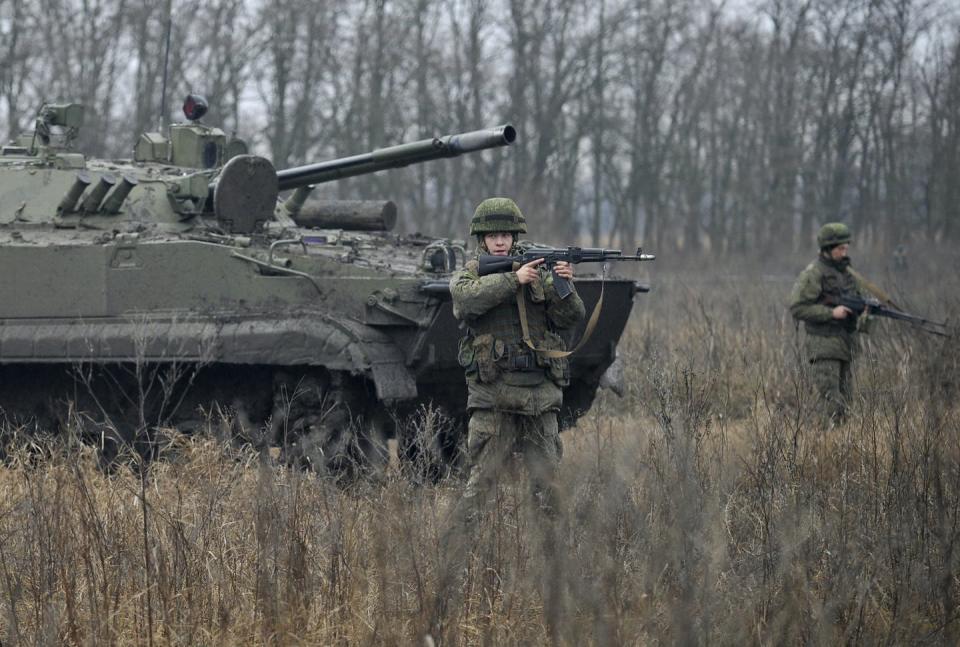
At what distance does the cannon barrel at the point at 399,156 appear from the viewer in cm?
884

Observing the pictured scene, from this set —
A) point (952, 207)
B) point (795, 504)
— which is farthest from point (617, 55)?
point (795, 504)

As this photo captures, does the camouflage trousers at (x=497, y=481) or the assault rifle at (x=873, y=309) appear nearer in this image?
the camouflage trousers at (x=497, y=481)

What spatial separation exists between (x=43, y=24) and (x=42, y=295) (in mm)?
19553

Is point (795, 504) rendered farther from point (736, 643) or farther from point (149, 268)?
point (149, 268)

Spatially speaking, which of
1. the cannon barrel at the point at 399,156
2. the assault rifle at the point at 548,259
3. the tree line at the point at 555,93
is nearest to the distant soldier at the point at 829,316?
the cannon barrel at the point at 399,156

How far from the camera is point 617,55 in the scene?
99.6 feet

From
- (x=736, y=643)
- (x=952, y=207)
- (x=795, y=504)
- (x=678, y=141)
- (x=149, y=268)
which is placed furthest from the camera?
(x=678, y=141)

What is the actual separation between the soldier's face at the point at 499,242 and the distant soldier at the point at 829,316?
12.8 ft

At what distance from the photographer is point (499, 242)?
649 cm

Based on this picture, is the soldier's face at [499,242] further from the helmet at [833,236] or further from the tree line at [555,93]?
the tree line at [555,93]

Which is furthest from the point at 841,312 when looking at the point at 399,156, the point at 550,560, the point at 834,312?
the point at 550,560

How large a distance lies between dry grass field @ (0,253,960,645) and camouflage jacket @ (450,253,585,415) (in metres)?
0.46

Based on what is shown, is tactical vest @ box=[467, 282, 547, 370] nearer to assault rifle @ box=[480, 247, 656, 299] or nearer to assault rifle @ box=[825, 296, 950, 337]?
assault rifle @ box=[480, 247, 656, 299]

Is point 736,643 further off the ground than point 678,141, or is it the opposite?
point 678,141
